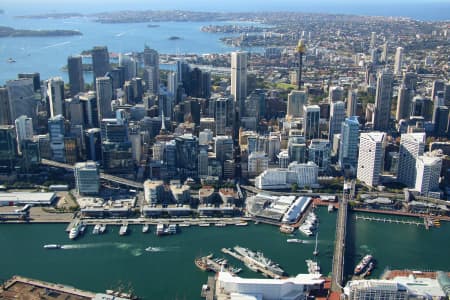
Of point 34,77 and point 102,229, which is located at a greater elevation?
point 34,77

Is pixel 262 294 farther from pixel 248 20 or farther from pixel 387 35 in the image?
pixel 248 20

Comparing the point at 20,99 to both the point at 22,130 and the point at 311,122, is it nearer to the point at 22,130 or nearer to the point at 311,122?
the point at 22,130

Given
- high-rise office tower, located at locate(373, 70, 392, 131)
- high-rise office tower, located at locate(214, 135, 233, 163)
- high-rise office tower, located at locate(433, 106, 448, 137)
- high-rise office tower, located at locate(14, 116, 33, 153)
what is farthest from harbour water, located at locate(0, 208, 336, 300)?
high-rise office tower, located at locate(433, 106, 448, 137)

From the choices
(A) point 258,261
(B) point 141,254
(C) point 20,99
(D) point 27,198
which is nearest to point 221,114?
(D) point 27,198

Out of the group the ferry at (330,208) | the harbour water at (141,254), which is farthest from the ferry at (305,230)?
the ferry at (330,208)

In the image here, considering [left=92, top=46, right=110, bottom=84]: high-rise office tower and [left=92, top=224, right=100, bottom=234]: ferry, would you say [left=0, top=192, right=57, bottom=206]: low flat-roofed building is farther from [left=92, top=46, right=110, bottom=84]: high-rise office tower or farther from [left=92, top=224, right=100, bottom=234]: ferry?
[left=92, top=46, right=110, bottom=84]: high-rise office tower

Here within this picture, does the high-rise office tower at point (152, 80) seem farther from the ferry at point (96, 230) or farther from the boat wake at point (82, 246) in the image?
the boat wake at point (82, 246)

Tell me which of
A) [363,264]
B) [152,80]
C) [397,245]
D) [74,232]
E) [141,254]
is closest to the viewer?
[363,264]
